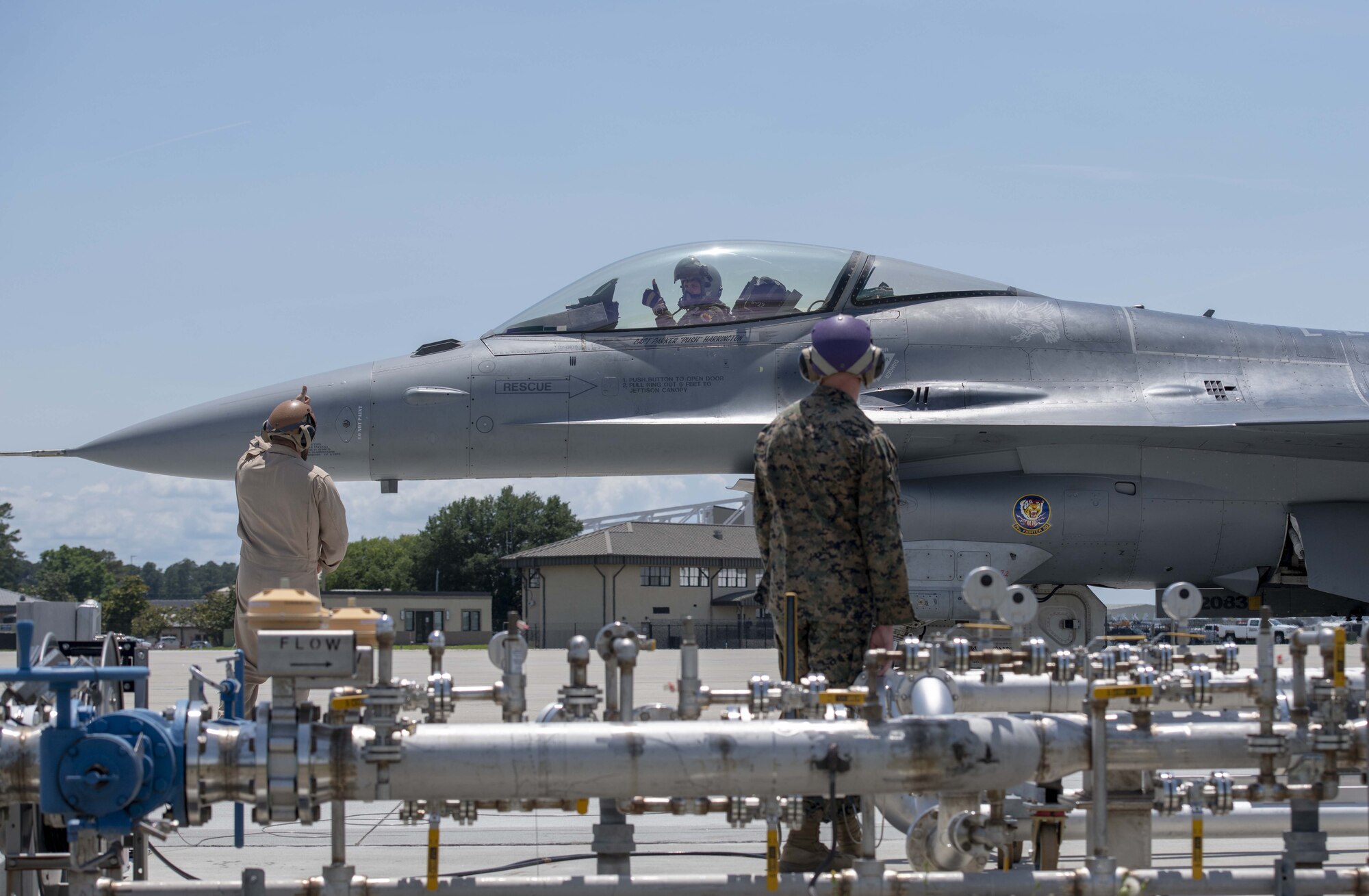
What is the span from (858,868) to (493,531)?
275 ft

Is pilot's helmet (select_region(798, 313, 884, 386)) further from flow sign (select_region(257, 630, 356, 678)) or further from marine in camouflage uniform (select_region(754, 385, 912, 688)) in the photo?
flow sign (select_region(257, 630, 356, 678))

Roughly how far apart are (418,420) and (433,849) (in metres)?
6.80

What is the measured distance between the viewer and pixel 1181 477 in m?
9.91

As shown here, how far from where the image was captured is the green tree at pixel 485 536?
277 feet

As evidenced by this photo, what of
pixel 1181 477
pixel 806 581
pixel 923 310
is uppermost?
pixel 923 310

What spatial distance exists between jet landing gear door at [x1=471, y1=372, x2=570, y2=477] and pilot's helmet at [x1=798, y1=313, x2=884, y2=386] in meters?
5.78

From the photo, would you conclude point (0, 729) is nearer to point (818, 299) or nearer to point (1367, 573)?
point (818, 299)

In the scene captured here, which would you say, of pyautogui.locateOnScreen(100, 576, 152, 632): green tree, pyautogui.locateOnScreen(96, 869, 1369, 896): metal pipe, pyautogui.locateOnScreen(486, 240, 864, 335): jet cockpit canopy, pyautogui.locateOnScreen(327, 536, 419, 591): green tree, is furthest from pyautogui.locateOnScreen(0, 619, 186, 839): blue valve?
pyautogui.locateOnScreen(327, 536, 419, 591): green tree

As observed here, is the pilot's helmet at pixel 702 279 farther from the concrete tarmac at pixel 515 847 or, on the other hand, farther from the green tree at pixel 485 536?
the green tree at pixel 485 536

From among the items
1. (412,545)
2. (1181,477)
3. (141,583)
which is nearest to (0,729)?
(1181,477)

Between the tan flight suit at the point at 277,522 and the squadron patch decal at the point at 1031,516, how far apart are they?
221 inches

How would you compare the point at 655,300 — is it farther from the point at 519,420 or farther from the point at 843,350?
the point at 843,350

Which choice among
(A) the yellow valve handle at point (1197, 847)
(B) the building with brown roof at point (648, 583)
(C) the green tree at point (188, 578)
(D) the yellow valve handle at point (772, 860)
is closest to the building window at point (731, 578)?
(B) the building with brown roof at point (648, 583)

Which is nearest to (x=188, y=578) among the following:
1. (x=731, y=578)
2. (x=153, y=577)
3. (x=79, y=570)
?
(x=153, y=577)
